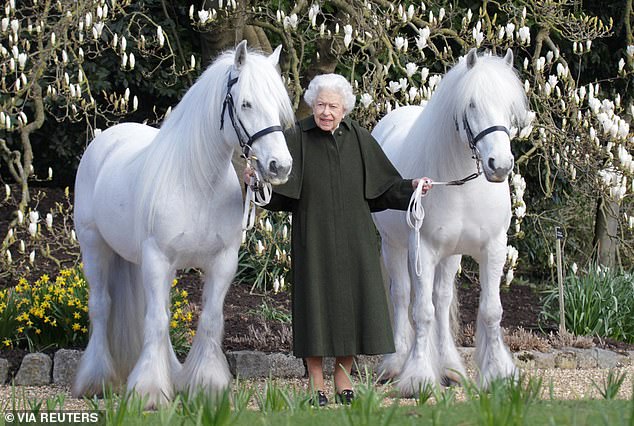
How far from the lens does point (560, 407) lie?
3436 mm

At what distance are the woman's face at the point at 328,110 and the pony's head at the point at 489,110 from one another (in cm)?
66

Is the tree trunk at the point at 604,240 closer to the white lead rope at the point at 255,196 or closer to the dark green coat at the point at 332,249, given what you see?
the dark green coat at the point at 332,249

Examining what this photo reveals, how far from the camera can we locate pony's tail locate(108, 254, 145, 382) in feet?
19.5

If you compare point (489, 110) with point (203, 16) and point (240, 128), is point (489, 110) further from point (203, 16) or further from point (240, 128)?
point (203, 16)

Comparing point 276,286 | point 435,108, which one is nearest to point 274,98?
point 435,108

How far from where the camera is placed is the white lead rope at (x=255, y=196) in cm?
482

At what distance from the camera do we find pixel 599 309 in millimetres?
7715

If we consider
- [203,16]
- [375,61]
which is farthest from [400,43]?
[203,16]

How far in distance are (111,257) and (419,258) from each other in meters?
1.95

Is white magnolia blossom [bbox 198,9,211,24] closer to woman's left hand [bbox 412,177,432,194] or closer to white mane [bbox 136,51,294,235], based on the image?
white mane [bbox 136,51,294,235]

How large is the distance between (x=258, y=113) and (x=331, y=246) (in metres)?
0.84

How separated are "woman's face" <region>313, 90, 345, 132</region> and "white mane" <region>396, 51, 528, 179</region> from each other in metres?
0.66

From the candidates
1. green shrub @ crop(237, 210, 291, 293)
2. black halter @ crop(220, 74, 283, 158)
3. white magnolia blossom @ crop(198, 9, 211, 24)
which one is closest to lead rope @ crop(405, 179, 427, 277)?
black halter @ crop(220, 74, 283, 158)

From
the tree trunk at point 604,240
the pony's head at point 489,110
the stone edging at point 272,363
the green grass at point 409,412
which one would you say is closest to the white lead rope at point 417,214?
the pony's head at point 489,110
